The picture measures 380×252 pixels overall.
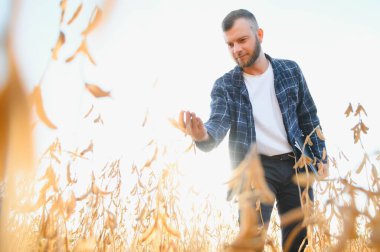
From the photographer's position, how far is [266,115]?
203 centimetres

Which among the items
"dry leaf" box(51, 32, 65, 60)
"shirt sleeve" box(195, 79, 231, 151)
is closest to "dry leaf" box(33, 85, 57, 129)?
"dry leaf" box(51, 32, 65, 60)

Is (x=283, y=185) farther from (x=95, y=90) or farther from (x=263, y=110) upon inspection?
(x=95, y=90)

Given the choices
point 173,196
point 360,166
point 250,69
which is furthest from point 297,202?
point 360,166

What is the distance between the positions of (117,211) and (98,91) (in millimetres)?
1019

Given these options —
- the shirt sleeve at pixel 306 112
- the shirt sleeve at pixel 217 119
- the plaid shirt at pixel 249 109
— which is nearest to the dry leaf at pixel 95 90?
the shirt sleeve at pixel 217 119

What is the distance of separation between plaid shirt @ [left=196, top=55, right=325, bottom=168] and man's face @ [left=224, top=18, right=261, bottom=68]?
0.09 m

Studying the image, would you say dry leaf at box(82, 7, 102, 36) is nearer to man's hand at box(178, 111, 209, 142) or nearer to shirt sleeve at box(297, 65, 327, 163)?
man's hand at box(178, 111, 209, 142)

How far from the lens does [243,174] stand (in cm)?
43

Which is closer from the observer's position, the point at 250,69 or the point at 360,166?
the point at 360,166

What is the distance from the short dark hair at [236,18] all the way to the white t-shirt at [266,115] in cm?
29

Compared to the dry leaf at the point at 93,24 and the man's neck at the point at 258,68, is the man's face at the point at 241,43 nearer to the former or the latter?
the man's neck at the point at 258,68

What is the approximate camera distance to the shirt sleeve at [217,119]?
1.70 metres

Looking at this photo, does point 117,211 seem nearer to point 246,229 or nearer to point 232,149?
point 232,149

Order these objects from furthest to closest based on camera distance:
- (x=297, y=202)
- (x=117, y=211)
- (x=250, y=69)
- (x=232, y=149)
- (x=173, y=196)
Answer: (x=250, y=69), (x=232, y=149), (x=297, y=202), (x=117, y=211), (x=173, y=196)
